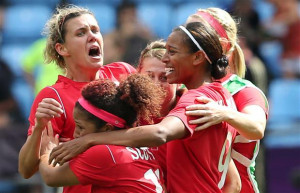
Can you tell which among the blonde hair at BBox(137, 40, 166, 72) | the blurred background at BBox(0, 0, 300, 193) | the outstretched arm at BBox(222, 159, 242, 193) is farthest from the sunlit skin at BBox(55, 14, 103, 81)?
the blurred background at BBox(0, 0, 300, 193)

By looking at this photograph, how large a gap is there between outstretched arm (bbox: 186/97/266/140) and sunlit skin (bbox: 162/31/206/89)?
0.72 feet

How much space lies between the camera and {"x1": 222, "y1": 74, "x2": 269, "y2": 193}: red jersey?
4234 millimetres

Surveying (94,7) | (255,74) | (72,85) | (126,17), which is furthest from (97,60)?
(94,7)

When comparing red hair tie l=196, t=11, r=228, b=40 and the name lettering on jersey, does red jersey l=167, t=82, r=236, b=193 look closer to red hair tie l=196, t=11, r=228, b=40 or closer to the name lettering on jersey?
the name lettering on jersey

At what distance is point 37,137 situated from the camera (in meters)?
3.95

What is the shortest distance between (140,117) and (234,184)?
65cm

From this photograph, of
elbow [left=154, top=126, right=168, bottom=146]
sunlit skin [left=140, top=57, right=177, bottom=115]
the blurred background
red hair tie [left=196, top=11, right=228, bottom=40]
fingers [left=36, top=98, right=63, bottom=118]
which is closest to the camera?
elbow [left=154, top=126, right=168, bottom=146]

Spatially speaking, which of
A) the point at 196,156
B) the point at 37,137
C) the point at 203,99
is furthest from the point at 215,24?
the point at 37,137

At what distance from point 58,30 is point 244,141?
1204 mm

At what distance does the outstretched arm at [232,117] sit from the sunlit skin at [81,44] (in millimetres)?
802

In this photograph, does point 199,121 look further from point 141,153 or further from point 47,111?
point 47,111

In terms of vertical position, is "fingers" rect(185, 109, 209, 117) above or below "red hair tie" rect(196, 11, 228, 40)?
below

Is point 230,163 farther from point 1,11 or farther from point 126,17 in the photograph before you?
point 1,11

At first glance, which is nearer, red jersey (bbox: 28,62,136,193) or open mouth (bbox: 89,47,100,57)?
red jersey (bbox: 28,62,136,193)
